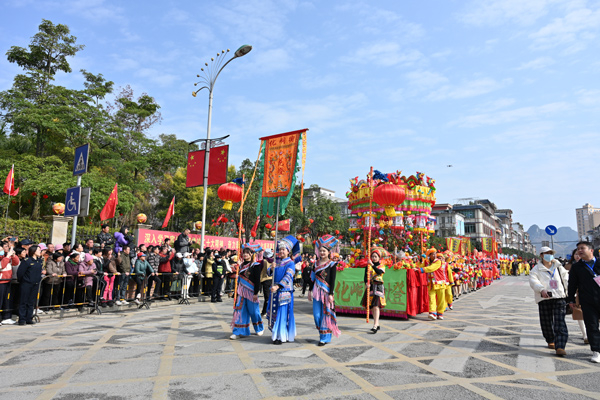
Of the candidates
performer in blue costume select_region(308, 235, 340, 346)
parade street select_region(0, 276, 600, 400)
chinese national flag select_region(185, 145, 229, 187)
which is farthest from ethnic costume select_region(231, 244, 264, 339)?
chinese national flag select_region(185, 145, 229, 187)

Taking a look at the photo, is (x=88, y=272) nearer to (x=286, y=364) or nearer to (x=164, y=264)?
(x=164, y=264)

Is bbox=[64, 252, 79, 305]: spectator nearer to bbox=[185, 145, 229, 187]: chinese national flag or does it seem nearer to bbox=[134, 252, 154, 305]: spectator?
bbox=[134, 252, 154, 305]: spectator

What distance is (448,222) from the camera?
3376 inches

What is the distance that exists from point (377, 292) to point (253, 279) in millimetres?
2879

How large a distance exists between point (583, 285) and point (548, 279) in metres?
0.60

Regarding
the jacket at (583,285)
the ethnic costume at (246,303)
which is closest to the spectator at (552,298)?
the jacket at (583,285)

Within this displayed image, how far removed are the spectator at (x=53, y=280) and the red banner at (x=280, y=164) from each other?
5.76 meters

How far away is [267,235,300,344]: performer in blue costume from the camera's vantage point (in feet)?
23.0

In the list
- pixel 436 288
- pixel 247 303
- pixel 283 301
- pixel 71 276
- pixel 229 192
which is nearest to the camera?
pixel 283 301

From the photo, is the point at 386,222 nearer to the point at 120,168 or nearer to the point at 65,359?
the point at 65,359

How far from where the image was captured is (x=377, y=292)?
8727mm

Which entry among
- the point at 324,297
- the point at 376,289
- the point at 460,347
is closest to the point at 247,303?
the point at 324,297

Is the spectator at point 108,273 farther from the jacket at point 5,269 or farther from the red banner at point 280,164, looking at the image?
the red banner at point 280,164

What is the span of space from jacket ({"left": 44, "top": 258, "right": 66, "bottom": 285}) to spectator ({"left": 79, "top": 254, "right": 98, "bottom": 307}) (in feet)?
1.53
